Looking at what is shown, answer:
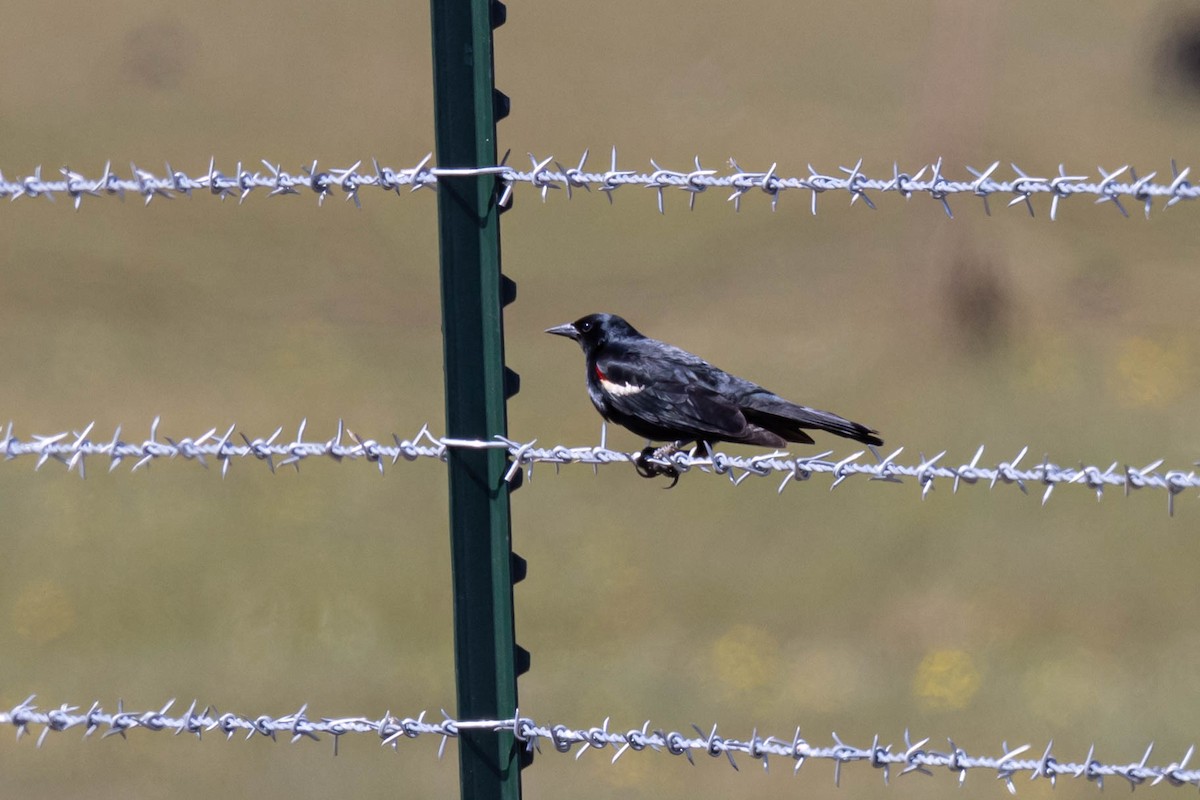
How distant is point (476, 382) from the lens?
2.96 m

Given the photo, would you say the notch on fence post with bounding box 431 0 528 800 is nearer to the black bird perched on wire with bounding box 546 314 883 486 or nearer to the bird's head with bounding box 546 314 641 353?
the black bird perched on wire with bounding box 546 314 883 486

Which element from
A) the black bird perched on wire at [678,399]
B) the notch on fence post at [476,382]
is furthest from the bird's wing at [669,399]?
the notch on fence post at [476,382]

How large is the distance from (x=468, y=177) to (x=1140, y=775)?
1.60 meters

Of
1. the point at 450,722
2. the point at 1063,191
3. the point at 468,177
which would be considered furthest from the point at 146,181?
the point at 1063,191

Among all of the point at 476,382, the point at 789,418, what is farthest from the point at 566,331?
the point at 476,382

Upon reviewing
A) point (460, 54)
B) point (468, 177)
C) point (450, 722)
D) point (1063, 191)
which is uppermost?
point (460, 54)

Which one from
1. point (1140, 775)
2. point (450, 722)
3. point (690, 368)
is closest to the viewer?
point (1140, 775)

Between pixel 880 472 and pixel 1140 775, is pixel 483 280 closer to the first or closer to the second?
pixel 880 472

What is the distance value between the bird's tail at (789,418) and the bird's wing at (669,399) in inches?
1.6

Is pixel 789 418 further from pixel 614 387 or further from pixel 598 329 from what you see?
pixel 598 329

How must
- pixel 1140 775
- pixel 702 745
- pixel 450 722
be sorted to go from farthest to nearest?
pixel 450 722 < pixel 702 745 < pixel 1140 775

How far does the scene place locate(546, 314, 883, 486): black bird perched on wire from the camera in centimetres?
358

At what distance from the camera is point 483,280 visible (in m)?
2.93

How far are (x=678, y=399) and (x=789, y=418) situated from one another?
361mm
